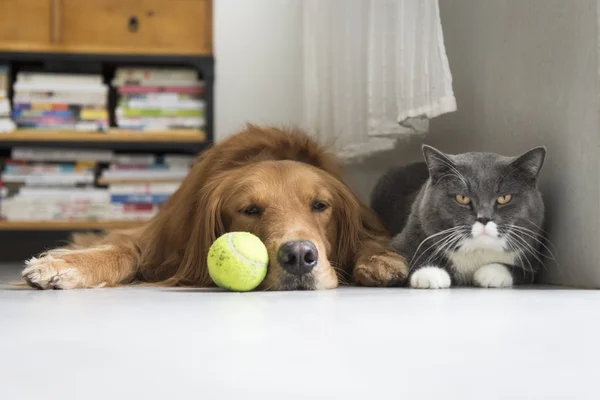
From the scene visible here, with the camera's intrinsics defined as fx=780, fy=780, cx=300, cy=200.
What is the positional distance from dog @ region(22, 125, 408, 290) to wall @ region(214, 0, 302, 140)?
215 centimetres

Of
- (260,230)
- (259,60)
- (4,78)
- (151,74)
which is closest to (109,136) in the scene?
(151,74)

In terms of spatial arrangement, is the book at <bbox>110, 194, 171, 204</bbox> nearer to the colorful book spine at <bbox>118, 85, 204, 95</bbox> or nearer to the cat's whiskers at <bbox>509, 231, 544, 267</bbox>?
the colorful book spine at <bbox>118, 85, 204, 95</bbox>

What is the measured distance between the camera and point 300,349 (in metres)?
1.11

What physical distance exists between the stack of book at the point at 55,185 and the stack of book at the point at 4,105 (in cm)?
18

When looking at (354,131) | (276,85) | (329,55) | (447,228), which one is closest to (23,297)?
(447,228)

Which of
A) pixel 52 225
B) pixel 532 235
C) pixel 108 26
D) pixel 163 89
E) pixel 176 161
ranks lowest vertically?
pixel 52 225

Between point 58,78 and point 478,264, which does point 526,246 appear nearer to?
point 478,264

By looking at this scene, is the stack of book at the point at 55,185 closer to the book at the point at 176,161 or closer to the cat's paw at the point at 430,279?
the book at the point at 176,161

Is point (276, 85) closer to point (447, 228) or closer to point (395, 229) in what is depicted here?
point (395, 229)

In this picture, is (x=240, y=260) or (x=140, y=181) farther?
(x=140, y=181)

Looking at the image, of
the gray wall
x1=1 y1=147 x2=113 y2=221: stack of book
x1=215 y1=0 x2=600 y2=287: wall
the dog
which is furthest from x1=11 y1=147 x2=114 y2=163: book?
the gray wall

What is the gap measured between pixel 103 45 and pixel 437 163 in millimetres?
2722

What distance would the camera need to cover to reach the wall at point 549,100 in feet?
6.58

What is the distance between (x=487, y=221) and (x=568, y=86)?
0.46 m
